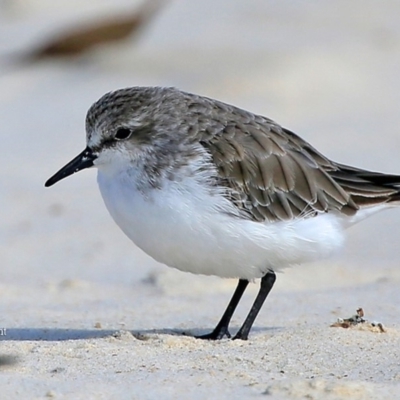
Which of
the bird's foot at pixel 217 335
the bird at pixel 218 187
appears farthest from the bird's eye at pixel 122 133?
the bird's foot at pixel 217 335

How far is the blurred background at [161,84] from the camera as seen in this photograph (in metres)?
7.71

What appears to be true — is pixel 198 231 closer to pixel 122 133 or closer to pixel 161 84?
pixel 122 133

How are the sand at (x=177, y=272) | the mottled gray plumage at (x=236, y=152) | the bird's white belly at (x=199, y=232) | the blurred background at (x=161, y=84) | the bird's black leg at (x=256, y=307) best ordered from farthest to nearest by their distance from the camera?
the blurred background at (x=161, y=84)
the bird's black leg at (x=256, y=307)
the mottled gray plumage at (x=236, y=152)
the bird's white belly at (x=199, y=232)
the sand at (x=177, y=272)

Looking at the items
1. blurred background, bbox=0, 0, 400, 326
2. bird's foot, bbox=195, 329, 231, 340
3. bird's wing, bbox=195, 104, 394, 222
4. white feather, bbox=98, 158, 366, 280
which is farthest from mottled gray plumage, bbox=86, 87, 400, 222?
blurred background, bbox=0, 0, 400, 326

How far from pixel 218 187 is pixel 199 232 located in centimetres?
30

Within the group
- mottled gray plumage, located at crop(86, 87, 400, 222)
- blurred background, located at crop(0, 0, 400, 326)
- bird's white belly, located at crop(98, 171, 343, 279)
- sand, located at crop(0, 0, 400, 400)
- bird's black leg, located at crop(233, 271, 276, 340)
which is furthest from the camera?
blurred background, located at crop(0, 0, 400, 326)

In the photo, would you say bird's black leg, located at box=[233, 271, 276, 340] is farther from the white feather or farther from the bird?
the white feather

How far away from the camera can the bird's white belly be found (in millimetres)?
5199

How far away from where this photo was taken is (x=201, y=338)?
5.67 m

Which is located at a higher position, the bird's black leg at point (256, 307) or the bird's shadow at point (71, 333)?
the bird's black leg at point (256, 307)

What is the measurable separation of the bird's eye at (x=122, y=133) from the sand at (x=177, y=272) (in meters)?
1.04

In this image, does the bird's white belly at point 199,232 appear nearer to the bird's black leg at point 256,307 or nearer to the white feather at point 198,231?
the white feather at point 198,231

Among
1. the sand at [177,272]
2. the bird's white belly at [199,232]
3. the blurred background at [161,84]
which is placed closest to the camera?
the sand at [177,272]

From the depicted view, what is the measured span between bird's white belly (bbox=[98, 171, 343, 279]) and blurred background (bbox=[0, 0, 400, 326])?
4.34 feet
